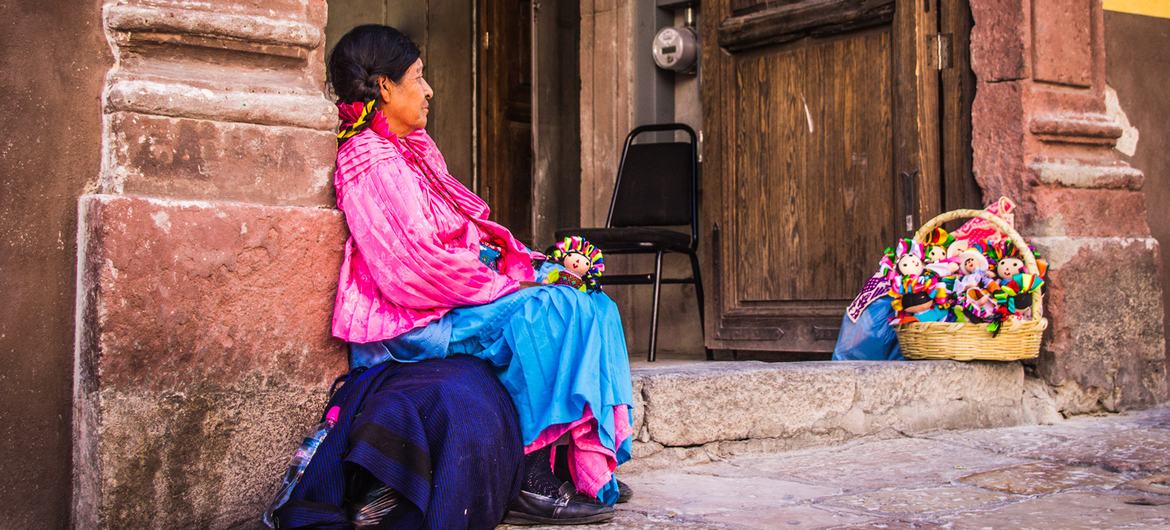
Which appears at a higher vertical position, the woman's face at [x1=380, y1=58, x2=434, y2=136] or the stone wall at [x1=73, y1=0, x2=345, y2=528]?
the woman's face at [x1=380, y1=58, x2=434, y2=136]

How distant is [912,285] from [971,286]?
7.9 inches

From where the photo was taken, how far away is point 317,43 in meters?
2.84

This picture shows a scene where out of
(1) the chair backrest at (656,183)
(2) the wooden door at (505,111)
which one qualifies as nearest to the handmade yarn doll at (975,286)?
(1) the chair backrest at (656,183)

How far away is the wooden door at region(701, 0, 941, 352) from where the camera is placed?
4.73 metres

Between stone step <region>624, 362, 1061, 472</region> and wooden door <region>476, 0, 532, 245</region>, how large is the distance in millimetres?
3524

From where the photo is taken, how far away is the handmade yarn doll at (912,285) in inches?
169

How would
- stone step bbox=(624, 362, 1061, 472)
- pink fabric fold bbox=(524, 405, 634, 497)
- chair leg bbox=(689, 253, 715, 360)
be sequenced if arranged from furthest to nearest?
chair leg bbox=(689, 253, 715, 360) < stone step bbox=(624, 362, 1061, 472) < pink fabric fold bbox=(524, 405, 634, 497)

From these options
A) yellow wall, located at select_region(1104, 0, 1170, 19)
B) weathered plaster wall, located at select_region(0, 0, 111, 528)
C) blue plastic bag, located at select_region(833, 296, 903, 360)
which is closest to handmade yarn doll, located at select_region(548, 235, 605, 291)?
weathered plaster wall, located at select_region(0, 0, 111, 528)

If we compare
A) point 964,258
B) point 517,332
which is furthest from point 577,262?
point 964,258

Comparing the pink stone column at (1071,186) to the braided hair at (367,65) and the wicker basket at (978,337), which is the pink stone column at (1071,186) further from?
the braided hair at (367,65)

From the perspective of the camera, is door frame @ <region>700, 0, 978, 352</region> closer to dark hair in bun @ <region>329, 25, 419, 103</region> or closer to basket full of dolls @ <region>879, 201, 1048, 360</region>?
basket full of dolls @ <region>879, 201, 1048, 360</region>

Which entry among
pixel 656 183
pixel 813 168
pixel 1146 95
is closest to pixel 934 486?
pixel 813 168

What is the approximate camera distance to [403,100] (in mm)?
2963

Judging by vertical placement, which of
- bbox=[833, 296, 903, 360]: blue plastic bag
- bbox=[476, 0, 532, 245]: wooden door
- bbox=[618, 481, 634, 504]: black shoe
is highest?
bbox=[476, 0, 532, 245]: wooden door
